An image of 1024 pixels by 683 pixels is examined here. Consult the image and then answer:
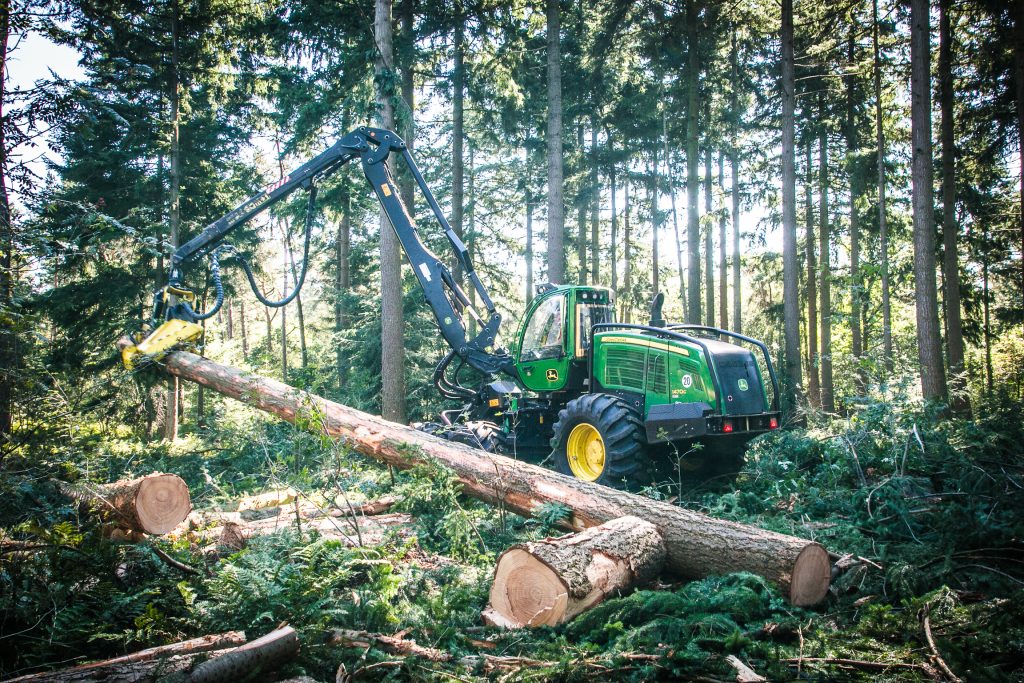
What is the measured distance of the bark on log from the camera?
272 centimetres

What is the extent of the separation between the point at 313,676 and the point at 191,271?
14472 millimetres

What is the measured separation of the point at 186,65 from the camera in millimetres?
14531

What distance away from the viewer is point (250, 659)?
295cm

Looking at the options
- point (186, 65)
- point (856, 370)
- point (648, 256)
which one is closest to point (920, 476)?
point (856, 370)

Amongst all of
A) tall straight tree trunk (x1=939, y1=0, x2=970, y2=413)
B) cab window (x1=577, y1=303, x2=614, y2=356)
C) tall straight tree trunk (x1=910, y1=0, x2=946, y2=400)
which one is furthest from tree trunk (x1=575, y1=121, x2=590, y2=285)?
cab window (x1=577, y1=303, x2=614, y2=356)

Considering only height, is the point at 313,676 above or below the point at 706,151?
below

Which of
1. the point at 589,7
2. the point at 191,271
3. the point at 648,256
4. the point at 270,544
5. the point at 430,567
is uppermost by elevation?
the point at 589,7

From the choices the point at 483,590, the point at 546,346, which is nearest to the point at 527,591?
the point at 483,590

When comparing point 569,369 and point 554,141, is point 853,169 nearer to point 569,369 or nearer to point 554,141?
point 554,141

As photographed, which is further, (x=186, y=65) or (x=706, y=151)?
(x=706, y=151)

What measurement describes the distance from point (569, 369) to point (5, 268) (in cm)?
634

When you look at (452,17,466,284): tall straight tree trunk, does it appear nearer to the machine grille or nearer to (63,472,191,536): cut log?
the machine grille

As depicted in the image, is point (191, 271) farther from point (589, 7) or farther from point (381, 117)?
point (589, 7)

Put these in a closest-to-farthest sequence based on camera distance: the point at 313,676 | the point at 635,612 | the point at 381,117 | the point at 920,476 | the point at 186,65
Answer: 1. the point at 313,676
2. the point at 635,612
3. the point at 920,476
4. the point at 381,117
5. the point at 186,65
